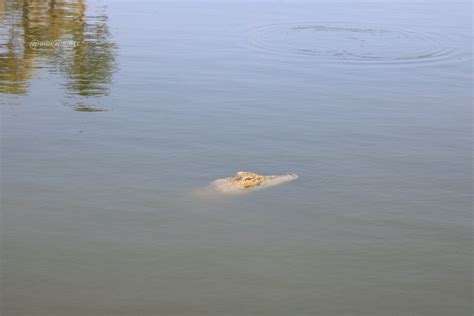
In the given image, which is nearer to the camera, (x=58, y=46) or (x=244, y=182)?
(x=244, y=182)

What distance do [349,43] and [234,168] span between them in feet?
32.4

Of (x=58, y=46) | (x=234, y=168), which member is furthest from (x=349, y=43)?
(x=234, y=168)

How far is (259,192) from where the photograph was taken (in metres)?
11.5

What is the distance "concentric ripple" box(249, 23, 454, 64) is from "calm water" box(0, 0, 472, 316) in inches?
3.4

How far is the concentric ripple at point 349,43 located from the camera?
20.1 metres

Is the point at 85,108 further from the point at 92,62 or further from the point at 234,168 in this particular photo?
the point at 234,168

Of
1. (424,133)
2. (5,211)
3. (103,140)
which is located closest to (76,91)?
(103,140)

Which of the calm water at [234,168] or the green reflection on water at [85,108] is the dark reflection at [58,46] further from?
the green reflection on water at [85,108]

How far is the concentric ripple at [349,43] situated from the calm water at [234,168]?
9 cm

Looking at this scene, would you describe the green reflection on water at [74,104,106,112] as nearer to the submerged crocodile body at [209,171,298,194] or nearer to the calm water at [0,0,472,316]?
the calm water at [0,0,472,316]

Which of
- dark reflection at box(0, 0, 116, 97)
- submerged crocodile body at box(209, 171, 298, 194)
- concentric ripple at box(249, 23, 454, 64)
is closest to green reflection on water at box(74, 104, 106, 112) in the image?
dark reflection at box(0, 0, 116, 97)

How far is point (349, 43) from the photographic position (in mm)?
21172

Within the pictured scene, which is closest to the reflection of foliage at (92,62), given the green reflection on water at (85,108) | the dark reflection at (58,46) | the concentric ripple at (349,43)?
the dark reflection at (58,46)

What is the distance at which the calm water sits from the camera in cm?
879
